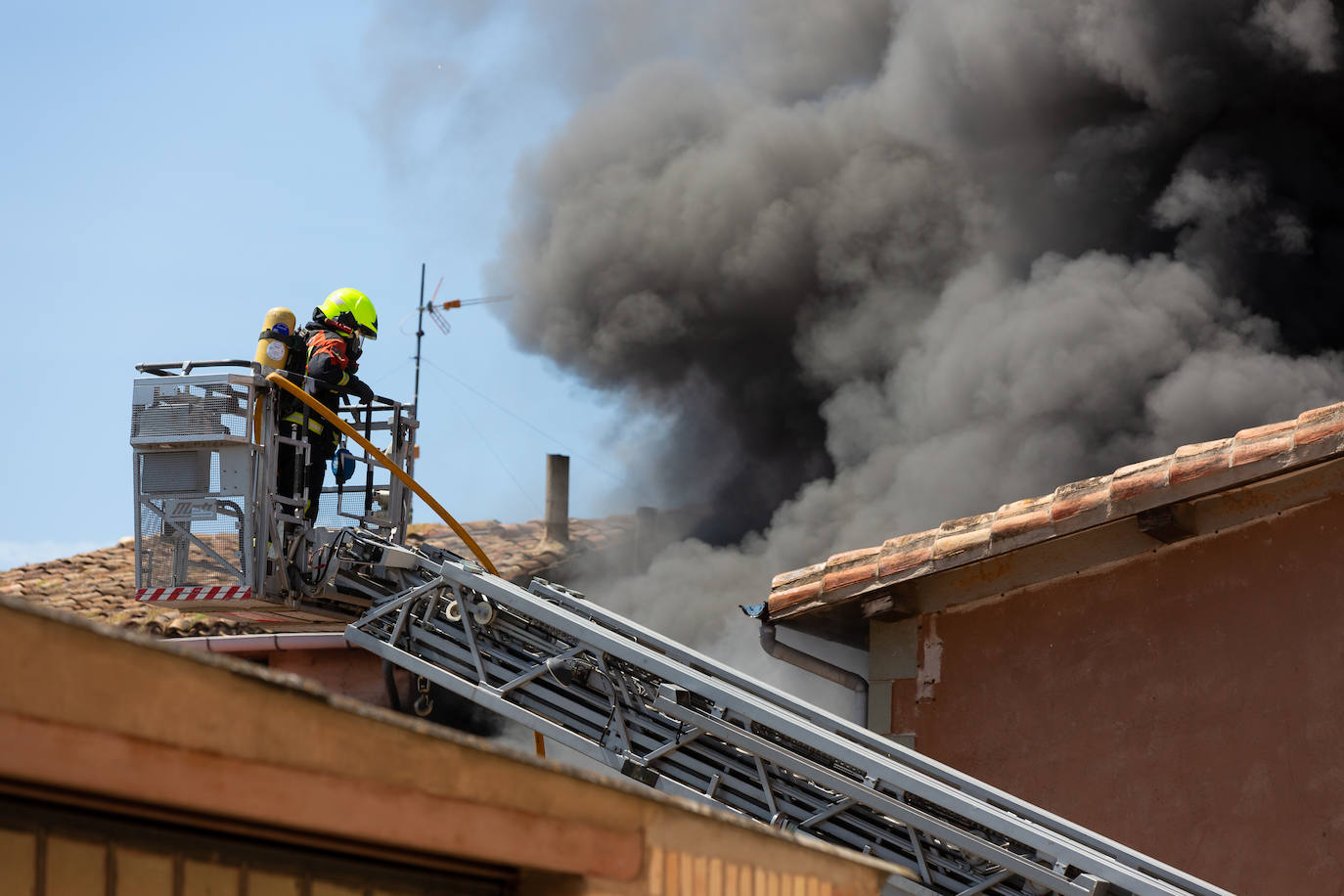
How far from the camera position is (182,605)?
6.24 metres

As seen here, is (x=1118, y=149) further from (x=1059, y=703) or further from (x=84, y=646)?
(x=84, y=646)

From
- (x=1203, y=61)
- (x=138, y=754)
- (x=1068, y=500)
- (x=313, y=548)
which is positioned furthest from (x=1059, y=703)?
(x=1203, y=61)

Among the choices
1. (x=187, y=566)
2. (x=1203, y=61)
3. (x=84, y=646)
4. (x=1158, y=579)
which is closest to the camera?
(x=84, y=646)

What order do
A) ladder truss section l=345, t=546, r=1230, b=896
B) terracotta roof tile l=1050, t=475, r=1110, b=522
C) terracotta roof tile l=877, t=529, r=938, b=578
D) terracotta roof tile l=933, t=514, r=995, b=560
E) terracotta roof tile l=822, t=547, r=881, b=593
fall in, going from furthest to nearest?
terracotta roof tile l=822, t=547, r=881, b=593, terracotta roof tile l=877, t=529, r=938, b=578, terracotta roof tile l=933, t=514, r=995, b=560, terracotta roof tile l=1050, t=475, r=1110, b=522, ladder truss section l=345, t=546, r=1230, b=896

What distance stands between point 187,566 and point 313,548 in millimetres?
522

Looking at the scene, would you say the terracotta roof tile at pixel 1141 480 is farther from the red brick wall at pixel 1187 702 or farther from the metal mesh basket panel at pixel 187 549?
the metal mesh basket panel at pixel 187 549

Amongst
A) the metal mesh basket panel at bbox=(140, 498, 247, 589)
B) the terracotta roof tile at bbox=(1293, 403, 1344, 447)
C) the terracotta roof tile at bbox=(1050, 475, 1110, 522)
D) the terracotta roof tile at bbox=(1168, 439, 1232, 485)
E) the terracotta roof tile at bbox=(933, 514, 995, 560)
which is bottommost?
the metal mesh basket panel at bbox=(140, 498, 247, 589)

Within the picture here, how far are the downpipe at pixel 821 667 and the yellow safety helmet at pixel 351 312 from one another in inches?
94.7

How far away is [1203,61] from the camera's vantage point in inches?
542

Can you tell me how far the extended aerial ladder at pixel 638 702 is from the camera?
205 inches

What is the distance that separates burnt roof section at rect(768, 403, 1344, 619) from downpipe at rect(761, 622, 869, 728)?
14cm

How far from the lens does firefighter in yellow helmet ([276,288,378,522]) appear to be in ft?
21.5

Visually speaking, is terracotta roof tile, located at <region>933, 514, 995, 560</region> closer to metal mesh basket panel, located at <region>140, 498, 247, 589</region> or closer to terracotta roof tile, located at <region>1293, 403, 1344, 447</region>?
terracotta roof tile, located at <region>1293, 403, 1344, 447</region>

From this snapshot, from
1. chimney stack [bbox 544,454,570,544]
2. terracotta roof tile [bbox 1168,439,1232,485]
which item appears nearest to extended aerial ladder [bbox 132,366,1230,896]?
terracotta roof tile [bbox 1168,439,1232,485]
